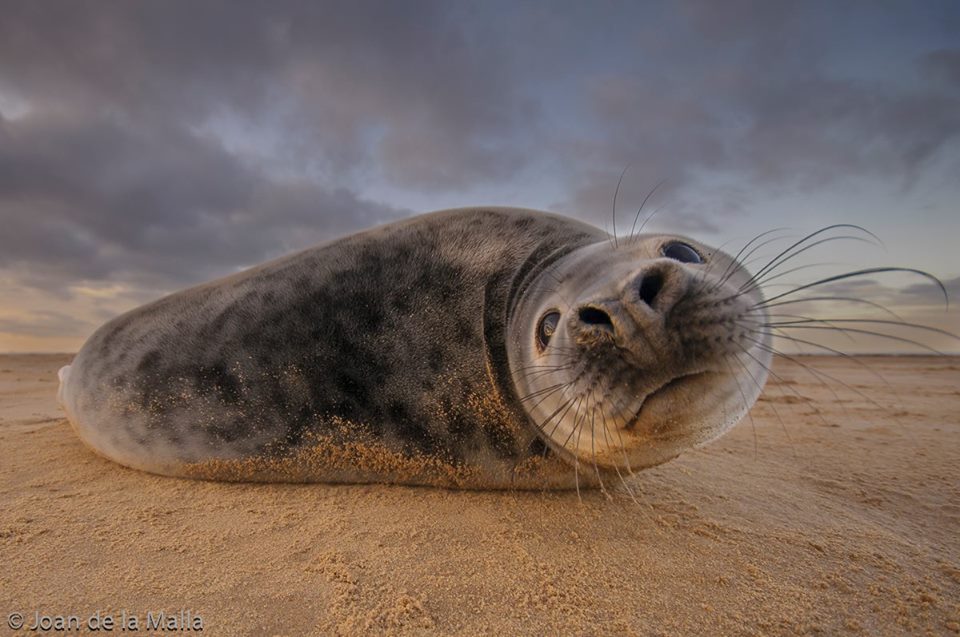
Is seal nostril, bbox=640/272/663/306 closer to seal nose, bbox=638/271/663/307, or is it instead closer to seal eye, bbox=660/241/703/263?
seal nose, bbox=638/271/663/307

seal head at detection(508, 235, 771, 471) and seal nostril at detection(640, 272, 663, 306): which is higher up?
seal nostril at detection(640, 272, 663, 306)

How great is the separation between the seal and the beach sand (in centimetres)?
18

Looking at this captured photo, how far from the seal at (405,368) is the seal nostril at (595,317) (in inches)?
1.0

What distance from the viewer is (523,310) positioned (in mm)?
2449

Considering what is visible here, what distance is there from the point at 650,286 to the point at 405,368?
130 centimetres

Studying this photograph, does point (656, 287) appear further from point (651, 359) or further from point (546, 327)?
point (546, 327)

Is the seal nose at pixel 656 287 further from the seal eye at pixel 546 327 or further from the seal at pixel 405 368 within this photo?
the seal eye at pixel 546 327

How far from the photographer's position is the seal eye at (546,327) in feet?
7.15

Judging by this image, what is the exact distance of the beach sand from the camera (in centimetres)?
159

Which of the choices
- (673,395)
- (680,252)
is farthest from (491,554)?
(680,252)

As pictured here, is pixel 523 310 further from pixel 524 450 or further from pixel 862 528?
pixel 862 528

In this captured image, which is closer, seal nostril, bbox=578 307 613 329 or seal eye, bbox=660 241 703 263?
seal nostril, bbox=578 307 613 329
